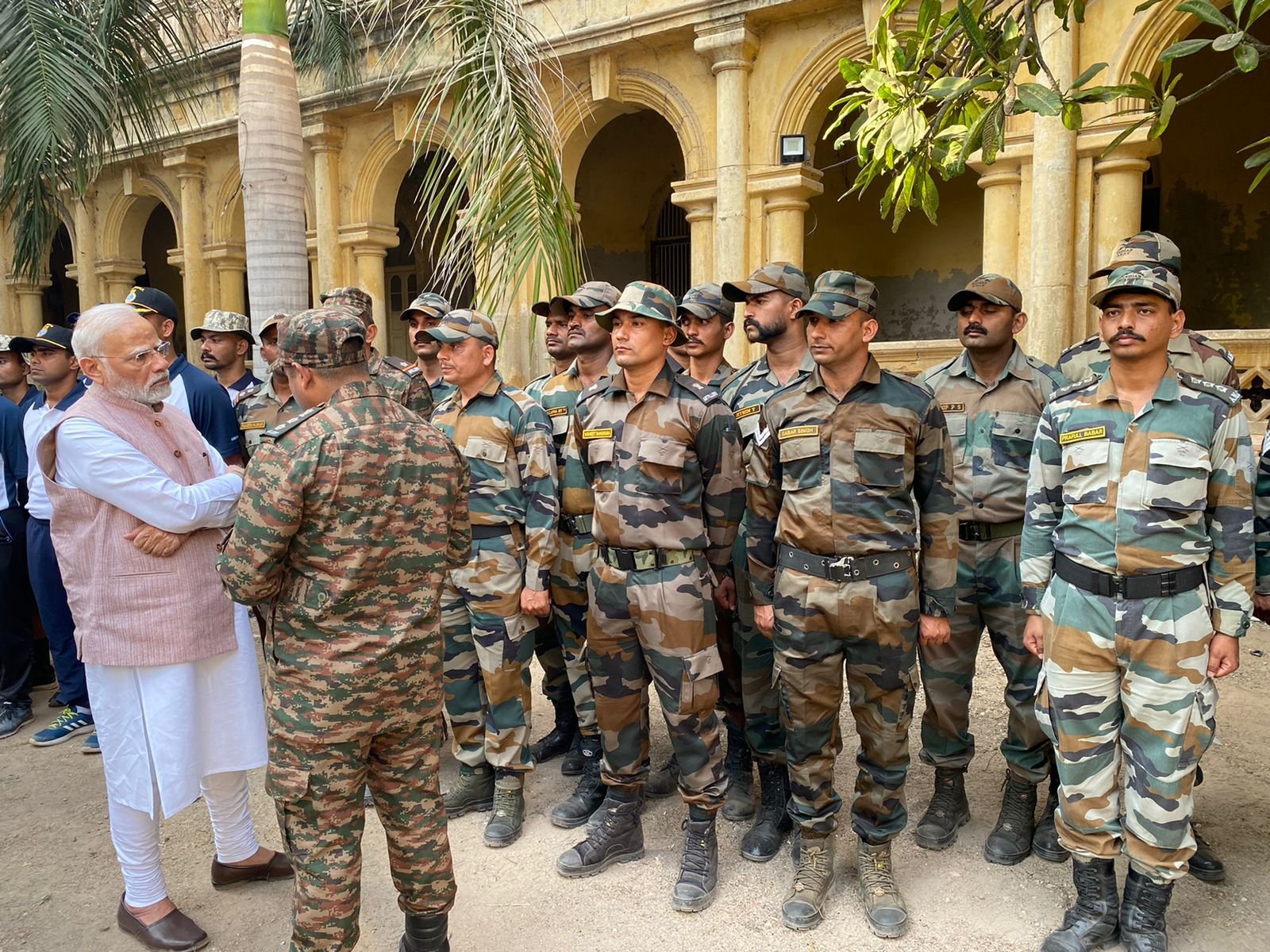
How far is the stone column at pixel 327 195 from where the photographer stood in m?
10.7

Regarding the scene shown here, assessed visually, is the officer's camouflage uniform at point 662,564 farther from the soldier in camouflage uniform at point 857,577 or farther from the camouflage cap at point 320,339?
the camouflage cap at point 320,339

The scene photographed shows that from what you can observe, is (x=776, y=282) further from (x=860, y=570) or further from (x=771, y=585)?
(x=860, y=570)

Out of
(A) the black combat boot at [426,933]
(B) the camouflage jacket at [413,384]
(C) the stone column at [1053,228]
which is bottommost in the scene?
(A) the black combat boot at [426,933]

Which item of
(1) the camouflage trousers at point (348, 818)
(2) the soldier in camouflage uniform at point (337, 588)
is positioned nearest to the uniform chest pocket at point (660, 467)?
(2) the soldier in camouflage uniform at point (337, 588)

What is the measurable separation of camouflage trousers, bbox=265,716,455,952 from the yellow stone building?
140 inches

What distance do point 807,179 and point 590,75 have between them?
259 centimetres

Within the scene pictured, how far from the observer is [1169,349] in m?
3.92

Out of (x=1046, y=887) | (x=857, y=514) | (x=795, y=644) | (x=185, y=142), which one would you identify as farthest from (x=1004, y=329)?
(x=185, y=142)

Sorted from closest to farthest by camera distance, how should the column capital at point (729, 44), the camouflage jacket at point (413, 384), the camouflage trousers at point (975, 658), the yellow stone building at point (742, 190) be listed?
the camouflage trousers at point (975, 658) → the camouflage jacket at point (413, 384) → the yellow stone building at point (742, 190) → the column capital at point (729, 44)

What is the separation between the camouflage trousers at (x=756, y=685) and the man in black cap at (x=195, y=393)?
106 inches

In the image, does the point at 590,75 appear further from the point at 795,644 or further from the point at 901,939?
the point at 901,939

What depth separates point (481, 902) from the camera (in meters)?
3.24

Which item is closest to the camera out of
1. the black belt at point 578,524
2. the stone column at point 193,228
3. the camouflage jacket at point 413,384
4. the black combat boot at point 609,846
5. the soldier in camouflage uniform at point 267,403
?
the black combat boot at point 609,846

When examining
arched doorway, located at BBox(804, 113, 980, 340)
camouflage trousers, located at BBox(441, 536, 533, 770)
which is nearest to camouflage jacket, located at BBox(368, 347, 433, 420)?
camouflage trousers, located at BBox(441, 536, 533, 770)
